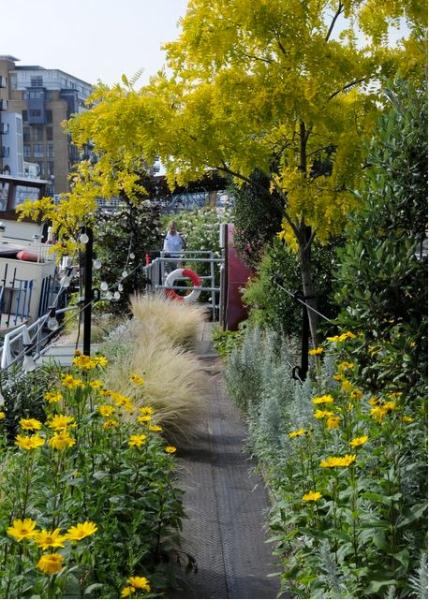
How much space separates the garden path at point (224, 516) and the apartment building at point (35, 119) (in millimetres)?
49617

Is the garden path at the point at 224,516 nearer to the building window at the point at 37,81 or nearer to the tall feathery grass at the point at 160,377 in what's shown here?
the tall feathery grass at the point at 160,377

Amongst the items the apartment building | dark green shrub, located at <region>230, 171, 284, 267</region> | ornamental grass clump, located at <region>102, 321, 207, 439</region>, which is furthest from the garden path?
the apartment building

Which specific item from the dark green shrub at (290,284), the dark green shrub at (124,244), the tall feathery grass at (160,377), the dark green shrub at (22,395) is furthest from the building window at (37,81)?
the dark green shrub at (22,395)

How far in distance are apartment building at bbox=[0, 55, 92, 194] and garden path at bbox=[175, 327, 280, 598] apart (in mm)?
49617

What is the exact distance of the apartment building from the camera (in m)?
59.9

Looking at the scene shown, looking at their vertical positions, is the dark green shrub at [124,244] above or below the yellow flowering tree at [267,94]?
below

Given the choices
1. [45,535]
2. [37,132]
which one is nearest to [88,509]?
[45,535]

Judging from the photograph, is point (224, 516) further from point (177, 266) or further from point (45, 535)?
point (177, 266)

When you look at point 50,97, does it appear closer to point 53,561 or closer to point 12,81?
point 12,81

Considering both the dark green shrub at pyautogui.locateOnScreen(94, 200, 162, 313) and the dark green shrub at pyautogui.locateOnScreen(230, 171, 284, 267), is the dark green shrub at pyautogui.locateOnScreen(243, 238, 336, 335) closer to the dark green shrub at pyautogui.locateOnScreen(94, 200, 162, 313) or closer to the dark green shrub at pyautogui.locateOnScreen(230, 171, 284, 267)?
the dark green shrub at pyautogui.locateOnScreen(230, 171, 284, 267)

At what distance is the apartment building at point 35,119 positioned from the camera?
59.9 m

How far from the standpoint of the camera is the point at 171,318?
412 inches

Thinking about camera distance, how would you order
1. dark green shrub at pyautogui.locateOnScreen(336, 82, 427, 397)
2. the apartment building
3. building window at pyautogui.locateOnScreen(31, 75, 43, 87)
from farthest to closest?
building window at pyautogui.locateOnScreen(31, 75, 43, 87) → the apartment building → dark green shrub at pyautogui.locateOnScreen(336, 82, 427, 397)

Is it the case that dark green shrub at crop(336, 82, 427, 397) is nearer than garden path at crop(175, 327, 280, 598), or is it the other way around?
dark green shrub at crop(336, 82, 427, 397)
